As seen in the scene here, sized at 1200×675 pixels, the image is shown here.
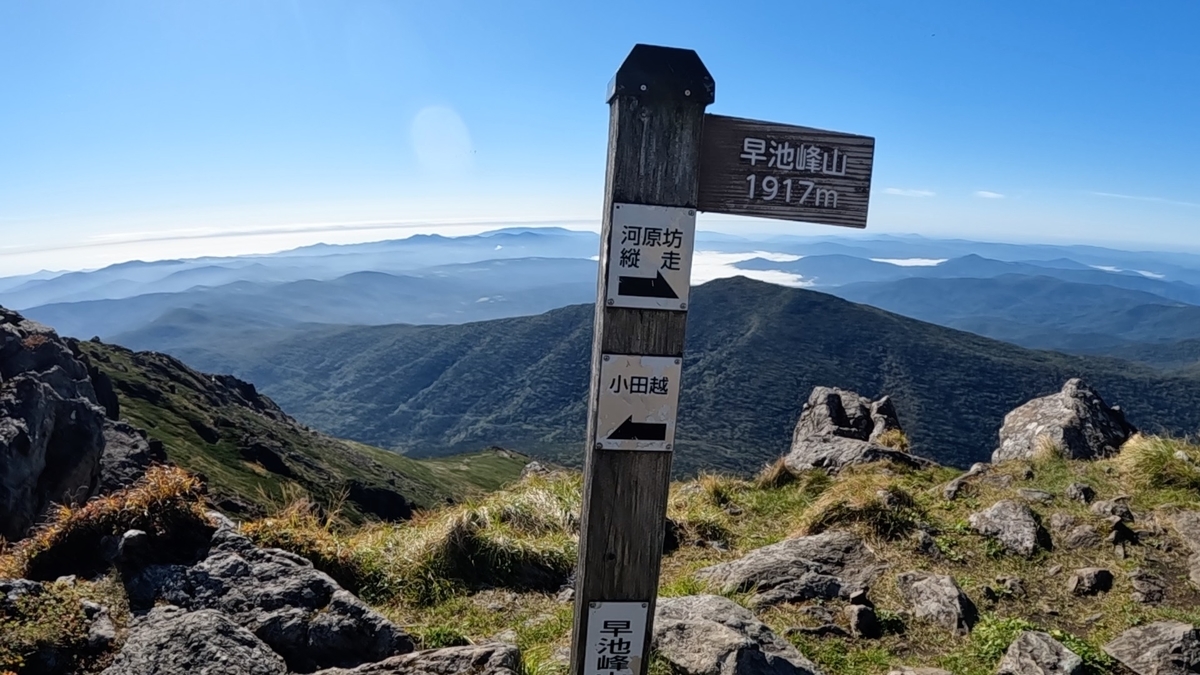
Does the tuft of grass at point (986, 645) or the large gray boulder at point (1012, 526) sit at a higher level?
the large gray boulder at point (1012, 526)

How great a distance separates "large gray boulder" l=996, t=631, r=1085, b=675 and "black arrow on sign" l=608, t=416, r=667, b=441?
12.5ft

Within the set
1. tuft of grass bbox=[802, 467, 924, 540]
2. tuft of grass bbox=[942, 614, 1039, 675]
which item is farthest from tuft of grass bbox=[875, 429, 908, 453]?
tuft of grass bbox=[942, 614, 1039, 675]

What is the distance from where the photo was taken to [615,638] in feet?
14.7

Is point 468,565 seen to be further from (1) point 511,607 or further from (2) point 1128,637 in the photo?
(2) point 1128,637

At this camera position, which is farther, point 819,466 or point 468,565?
point 819,466

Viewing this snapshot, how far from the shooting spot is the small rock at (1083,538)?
846cm

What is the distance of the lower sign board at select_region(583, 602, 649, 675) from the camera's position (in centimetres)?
443

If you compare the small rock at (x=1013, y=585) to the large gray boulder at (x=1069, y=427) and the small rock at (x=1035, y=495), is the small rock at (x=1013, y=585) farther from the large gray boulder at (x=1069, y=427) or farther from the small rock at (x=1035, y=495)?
the large gray boulder at (x=1069, y=427)

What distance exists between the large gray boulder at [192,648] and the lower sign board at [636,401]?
9.62ft

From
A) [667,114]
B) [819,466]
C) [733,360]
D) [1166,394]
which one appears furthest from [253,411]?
[1166,394]

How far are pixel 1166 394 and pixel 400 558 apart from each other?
186 m

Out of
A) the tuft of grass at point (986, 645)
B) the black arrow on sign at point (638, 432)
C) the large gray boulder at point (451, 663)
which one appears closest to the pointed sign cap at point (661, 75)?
the black arrow on sign at point (638, 432)

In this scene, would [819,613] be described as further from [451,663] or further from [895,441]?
[895,441]

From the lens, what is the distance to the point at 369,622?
223 inches
